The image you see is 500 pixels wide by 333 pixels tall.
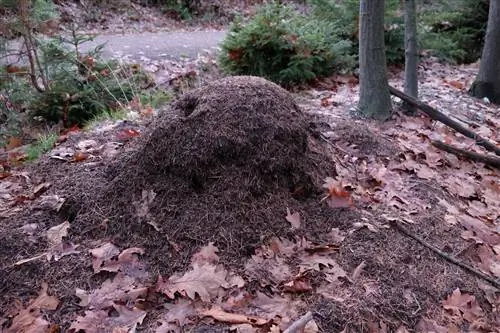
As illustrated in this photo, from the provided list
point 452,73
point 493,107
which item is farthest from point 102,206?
point 452,73

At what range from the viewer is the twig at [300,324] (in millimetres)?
2490

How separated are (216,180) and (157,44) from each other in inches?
311

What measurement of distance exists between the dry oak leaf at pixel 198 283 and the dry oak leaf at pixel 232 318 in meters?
0.11

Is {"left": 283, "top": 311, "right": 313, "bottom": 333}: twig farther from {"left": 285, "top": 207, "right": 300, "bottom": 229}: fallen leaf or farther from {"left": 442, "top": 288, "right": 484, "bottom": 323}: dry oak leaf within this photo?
{"left": 442, "top": 288, "right": 484, "bottom": 323}: dry oak leaf

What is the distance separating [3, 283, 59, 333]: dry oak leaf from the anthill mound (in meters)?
0.56

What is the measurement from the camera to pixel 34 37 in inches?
267

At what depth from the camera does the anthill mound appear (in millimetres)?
3125

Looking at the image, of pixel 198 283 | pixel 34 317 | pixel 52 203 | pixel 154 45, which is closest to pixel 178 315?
pixel 198 283

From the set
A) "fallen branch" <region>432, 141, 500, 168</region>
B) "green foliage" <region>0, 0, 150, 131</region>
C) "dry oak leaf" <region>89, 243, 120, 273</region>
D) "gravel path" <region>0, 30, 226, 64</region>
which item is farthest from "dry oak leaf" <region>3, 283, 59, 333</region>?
"gravel path" <region>0, 30, 226, 64</region>

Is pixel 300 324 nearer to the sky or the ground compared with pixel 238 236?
nearer to the ground

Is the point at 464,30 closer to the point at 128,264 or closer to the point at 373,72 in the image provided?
the point at 373,72

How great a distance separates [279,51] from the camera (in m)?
7.22

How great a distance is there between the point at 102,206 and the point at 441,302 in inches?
93.4

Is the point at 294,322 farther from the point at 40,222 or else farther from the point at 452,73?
the point at 452,73
